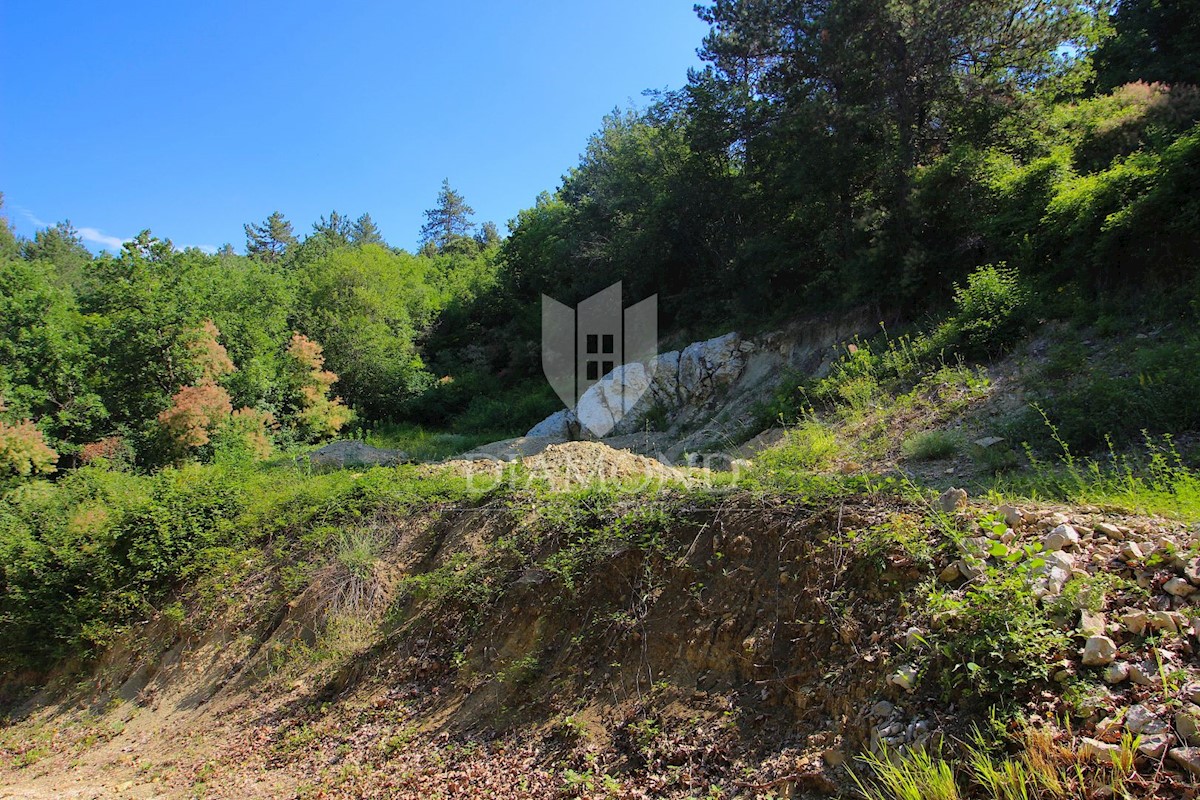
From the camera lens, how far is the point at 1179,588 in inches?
107

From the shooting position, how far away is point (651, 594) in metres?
4.42

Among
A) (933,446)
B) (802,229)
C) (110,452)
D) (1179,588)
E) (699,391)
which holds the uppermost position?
(802,229)

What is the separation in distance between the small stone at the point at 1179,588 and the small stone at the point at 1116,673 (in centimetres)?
49


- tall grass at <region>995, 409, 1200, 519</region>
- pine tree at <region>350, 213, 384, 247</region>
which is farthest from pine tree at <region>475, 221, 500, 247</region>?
tall grass at <region>995, 409, 1200, 519</region>

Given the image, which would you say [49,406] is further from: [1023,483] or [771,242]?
[1023,483]

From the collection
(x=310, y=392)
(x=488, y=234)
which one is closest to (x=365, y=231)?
(x=488, y=234)

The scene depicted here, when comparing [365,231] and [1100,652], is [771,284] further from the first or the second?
[365,231]

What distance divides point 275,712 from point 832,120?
14068mm

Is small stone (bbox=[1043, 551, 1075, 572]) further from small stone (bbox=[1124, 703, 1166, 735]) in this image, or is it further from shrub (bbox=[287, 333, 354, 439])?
shrub (bbox=[287, 333, 354, 439])

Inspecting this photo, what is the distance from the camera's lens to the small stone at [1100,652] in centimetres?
253

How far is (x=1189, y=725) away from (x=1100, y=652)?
35cm

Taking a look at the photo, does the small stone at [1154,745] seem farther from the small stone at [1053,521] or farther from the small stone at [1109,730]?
the small stone at [1053,521]

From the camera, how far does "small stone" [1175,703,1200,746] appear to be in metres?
2.20

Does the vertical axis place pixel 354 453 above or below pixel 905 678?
above
